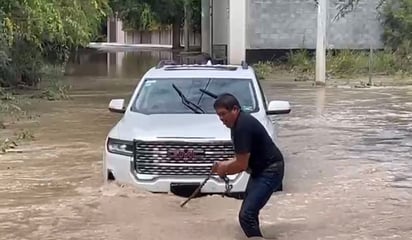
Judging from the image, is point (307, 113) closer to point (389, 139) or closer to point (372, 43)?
point (389, 139)

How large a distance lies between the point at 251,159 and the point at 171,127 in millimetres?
2524

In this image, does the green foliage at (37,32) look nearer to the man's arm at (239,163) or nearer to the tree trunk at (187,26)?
the man's arm at (239,163)

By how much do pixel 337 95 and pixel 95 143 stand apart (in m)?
12.8

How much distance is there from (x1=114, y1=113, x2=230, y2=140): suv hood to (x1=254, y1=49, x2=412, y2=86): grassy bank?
76.7ft

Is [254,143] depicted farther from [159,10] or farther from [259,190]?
[159,10]

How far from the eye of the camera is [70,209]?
1005 cm

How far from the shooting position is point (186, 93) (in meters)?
11.6

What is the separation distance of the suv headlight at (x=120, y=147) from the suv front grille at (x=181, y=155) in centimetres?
11

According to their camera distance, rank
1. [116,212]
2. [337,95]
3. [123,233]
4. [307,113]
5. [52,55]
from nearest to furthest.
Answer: [123,233], [116,212], [307,113], [337,95], [52,55]

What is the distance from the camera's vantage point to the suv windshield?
1129 cm

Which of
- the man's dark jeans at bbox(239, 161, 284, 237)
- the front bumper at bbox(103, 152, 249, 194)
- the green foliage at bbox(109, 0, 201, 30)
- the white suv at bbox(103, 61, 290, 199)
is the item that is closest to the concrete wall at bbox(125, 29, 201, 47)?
the green foliage at bbox(109, 0, 201, 30)

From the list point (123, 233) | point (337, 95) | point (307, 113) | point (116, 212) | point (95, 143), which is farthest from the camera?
point (337, 95)

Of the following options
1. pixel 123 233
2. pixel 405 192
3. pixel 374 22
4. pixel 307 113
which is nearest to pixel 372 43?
pixel 374 22

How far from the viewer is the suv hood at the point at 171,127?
9953 millimetres
